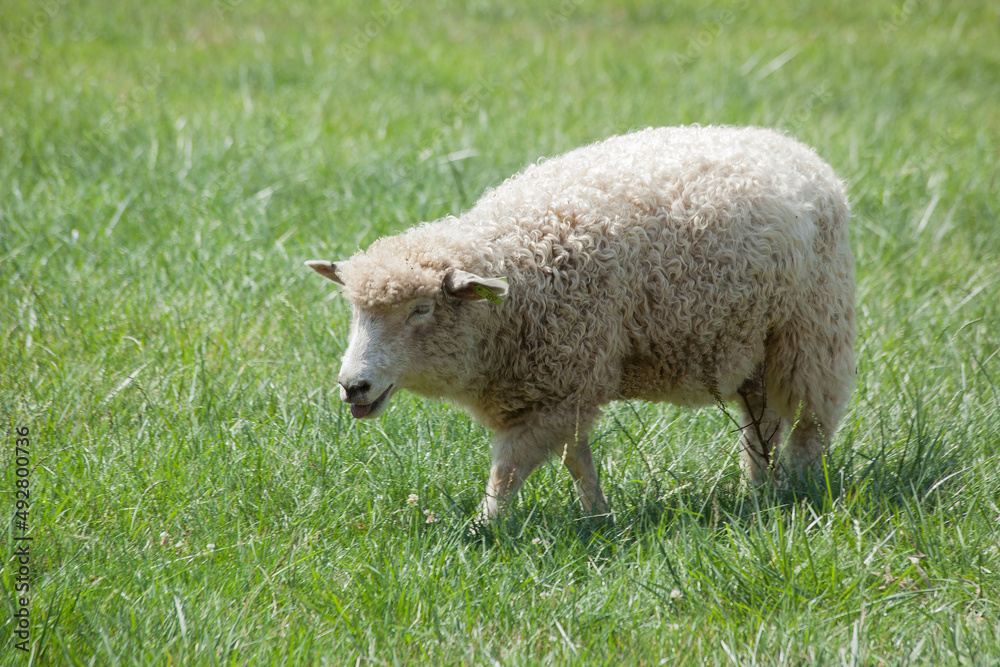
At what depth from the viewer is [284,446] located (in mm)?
4055

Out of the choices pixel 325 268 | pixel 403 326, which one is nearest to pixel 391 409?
pixel 325 268

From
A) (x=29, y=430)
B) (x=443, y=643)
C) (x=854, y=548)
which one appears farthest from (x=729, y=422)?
(x=29, y=430)

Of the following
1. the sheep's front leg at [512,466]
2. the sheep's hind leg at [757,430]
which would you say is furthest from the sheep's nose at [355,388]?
the sheep's hind leg at [757,430]

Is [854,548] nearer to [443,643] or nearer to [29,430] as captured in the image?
[443,643]

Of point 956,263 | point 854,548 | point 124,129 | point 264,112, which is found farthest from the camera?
point 264,112

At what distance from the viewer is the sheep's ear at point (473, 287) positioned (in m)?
3.35

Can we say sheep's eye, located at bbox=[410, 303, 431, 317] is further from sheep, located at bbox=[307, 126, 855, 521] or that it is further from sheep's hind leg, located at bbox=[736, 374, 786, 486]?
sheep's hind leg, located at bbox=[736, 374, 786, 486]

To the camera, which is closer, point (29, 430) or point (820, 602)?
point (820, 602)

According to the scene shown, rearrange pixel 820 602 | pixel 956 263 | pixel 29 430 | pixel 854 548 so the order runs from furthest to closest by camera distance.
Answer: pixel 956 263, pixel 29 430, pixel 854 548, pixel 820 602

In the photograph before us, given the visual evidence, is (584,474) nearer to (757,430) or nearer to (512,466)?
(512,466)

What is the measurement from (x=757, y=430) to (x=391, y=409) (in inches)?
66.2

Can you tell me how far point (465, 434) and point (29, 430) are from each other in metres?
1.90

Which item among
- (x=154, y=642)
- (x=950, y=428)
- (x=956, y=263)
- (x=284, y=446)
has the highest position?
(x=154, y=642)

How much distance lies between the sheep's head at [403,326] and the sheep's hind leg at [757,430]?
142cm
